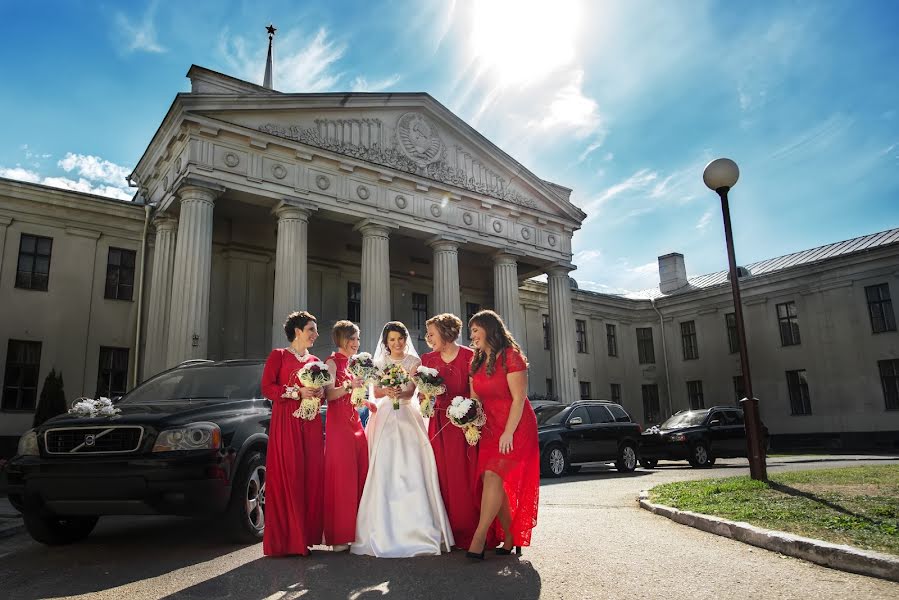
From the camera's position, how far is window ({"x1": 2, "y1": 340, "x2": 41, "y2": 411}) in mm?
18047

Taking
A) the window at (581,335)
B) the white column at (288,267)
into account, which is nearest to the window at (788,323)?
the window at (581,335)

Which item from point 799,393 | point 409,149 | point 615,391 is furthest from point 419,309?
point 799,393

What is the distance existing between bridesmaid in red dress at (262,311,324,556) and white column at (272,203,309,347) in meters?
12.6

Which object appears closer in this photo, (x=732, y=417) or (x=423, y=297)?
(x=732, y=417)

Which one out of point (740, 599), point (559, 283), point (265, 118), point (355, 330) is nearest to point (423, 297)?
point (559, 283)

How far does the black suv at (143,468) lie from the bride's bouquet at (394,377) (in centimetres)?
175

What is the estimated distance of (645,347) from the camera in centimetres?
3762

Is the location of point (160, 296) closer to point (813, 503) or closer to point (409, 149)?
point (409, 149)

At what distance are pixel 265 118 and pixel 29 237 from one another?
8336 mm

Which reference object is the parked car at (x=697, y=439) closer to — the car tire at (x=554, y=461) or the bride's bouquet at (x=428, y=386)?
the car tire at (x=554, y=461)

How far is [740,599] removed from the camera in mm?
3672

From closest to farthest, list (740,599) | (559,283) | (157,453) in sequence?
(740,599), (157,453), (559,283)

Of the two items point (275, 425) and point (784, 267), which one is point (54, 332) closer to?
point (275, 425)

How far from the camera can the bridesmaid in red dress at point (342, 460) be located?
17.7ft
